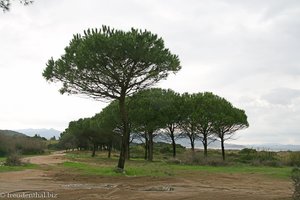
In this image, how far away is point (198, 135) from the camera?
55656 millimetres

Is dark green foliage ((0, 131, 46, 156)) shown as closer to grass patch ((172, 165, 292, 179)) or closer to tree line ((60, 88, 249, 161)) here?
tree line ((60, 88, 249, 161))

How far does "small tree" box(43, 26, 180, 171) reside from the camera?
25328mm

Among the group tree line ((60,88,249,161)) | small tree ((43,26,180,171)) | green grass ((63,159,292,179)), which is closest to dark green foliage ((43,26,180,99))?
small tree ((43,26,180,171))

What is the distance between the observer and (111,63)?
26.4m

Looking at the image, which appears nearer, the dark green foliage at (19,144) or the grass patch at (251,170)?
the grass patch at (251,170)

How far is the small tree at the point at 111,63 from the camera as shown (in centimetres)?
2533

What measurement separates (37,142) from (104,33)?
55.0 metres

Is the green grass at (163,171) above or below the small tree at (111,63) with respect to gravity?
below

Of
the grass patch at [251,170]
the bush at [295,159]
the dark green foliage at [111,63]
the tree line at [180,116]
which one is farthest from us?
the tree line at [180,116]

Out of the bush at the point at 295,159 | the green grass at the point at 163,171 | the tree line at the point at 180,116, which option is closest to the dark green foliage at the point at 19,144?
the tree line at the point at 180,116

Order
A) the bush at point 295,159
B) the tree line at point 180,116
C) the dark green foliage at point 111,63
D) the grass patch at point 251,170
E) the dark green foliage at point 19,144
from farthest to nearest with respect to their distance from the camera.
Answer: the dark green foliage at point 19,144 → the tree line at point 180,116 → the bush at point 295,159 → the grass patch at point 251,170 → the dark green foliage at point 111,63

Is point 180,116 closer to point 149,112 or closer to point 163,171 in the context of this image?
point 149,112

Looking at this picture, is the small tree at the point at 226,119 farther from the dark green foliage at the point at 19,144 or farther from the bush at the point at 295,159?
the dark green foliage at the point at 19,144

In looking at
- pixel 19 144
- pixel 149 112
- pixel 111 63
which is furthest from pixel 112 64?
pixel 19 144
